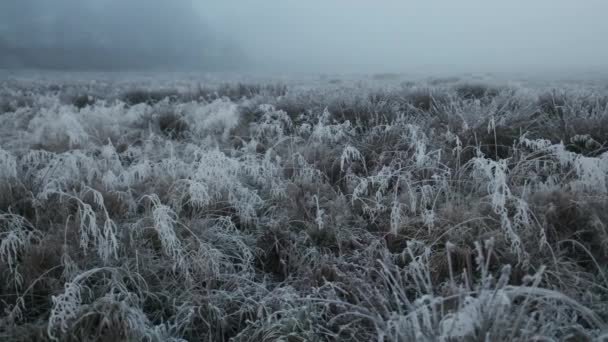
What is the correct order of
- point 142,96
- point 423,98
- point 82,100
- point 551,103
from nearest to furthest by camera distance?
point 551,103, point 423,98, point 82,100, point 142,96

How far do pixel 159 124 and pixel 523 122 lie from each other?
17.5 ft

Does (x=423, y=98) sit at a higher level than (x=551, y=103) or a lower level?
higher

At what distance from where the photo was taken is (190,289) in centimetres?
215

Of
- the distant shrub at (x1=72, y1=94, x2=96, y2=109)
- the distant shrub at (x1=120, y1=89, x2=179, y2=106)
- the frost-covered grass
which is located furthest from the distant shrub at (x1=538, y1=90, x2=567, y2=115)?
the distant shrub at (x1=72, y1=94, x2=96, y2=109)

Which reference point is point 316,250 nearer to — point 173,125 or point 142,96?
point 173,125

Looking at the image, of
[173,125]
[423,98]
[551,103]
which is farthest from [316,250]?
[423,98]

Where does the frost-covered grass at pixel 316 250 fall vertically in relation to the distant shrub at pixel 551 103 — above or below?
below

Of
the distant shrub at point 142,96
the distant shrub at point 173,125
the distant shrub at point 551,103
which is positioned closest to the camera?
the distant shrub at point 551,103

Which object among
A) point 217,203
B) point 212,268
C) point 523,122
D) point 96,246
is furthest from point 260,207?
point 523,122

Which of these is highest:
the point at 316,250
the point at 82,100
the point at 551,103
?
the point at 82,100

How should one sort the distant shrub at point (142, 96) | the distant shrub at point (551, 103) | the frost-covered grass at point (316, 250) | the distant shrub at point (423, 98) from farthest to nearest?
1. the distant shrub at point (142, 96)
2. the distant shrub at point (423, 98)
3. the distant shrub at point (551, 103)
4. the frost-covered grass at point (316, 250)

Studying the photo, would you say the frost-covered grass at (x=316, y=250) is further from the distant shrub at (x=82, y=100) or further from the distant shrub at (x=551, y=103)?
the distant shrub at (x=82, y=100)

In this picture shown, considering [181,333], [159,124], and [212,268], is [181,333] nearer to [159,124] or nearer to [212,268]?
[212,268]

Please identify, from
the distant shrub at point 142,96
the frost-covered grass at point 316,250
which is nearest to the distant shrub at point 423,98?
the frost-covered grass at point 316,250
